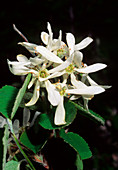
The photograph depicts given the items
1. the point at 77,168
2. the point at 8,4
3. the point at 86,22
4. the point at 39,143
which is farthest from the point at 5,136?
the point at 86,22

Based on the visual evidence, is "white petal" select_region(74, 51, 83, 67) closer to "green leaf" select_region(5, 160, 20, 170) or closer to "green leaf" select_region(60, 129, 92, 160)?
"green leaf" select_region(60, 129, 92, 160)

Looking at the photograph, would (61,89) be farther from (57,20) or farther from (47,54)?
(57,20)

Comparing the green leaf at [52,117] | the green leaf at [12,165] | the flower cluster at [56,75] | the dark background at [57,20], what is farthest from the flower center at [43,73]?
the dark background at [57,20]

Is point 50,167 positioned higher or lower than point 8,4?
lower

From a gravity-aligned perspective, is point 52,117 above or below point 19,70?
below

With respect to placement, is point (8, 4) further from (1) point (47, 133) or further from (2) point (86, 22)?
(1) point (47, 133)

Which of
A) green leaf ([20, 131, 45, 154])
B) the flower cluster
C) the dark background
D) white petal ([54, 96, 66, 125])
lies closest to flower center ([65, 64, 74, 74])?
the flower cluster

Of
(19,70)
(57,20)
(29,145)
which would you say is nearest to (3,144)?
(29,145)
